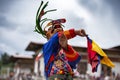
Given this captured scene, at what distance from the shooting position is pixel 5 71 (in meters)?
48.7

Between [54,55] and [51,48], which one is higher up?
[51,48]

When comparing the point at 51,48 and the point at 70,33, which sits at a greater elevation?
A: the point at 70,33

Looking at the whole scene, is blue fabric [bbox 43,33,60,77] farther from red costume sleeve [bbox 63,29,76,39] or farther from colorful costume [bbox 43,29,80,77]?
red costume sleeve [bbox 63,29,76,39]

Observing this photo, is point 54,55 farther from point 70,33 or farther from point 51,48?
point 70,33

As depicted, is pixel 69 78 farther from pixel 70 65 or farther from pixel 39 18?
pixel 39 18

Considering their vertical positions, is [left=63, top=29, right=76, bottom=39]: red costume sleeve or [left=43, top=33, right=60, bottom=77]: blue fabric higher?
[left=63, top=29, right=76, bottom=39]: red costume sleeve

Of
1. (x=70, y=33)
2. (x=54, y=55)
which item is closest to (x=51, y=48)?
(x=54, y=55)

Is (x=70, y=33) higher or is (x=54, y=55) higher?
(x=70, y=33)

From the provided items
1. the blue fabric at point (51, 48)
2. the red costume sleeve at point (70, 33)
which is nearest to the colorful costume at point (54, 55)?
the blue fabric at point (51, 48)

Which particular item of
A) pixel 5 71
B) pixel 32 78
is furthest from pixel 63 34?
pixel 5 71

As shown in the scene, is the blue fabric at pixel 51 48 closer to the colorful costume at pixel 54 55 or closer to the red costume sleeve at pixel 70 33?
the colorful costume at pixel 54 55

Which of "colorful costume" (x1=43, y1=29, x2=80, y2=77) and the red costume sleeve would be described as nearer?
"colorful costume" (x1=43, y1=29, x2=80, y2=77)

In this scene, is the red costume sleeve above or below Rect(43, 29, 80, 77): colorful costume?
above

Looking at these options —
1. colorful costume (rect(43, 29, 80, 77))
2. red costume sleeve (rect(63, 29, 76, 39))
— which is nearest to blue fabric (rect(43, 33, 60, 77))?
colorful costume (rect(43, 29, 80, 77))
